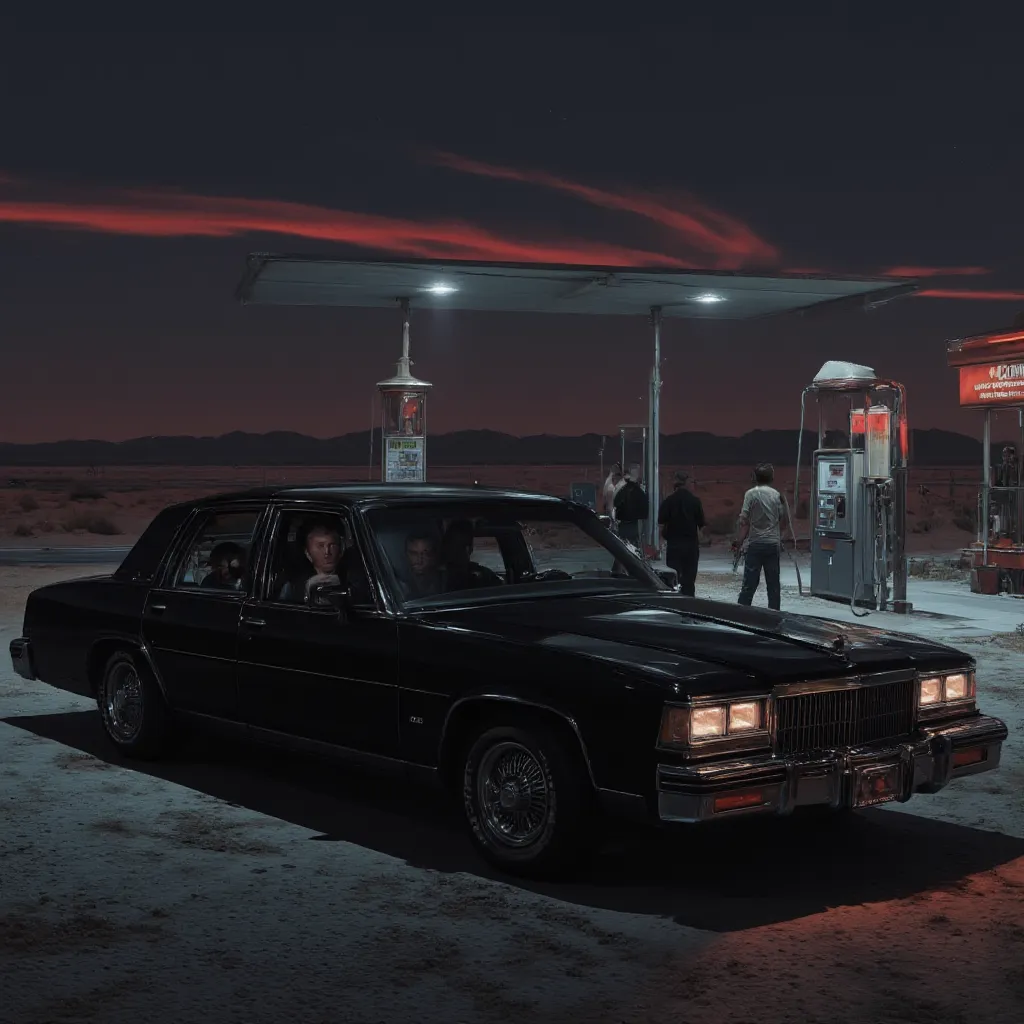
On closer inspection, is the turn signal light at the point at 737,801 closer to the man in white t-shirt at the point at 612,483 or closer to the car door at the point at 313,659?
the car door at the point at 313,659

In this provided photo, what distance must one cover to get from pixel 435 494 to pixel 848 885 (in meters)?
2.79

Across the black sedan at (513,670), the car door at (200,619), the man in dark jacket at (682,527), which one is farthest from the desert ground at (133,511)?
the man in dark jacket at (682,527)

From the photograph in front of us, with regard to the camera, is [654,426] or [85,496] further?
[85,496]

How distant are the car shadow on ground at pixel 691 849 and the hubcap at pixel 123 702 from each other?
0.26 metres

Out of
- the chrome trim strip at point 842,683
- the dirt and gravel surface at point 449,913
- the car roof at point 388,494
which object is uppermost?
the car roof at point 388,494

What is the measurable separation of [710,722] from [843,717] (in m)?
0.74

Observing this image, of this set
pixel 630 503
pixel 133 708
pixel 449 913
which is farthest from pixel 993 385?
pixel 449 913

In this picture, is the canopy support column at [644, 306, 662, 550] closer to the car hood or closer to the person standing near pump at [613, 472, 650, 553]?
the person standing near pump at [613, 472, 650, 553]

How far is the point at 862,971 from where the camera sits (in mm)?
5301

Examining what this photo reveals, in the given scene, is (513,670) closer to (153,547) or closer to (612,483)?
(153,547)

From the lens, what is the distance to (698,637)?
6.50 meters

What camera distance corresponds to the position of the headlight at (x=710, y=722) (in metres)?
5.91

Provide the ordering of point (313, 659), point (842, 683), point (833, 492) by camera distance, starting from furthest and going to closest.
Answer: point (833, 492) → point (313, 659) → point (842, 683)

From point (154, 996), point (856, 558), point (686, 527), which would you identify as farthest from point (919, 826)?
point (856, 558)
